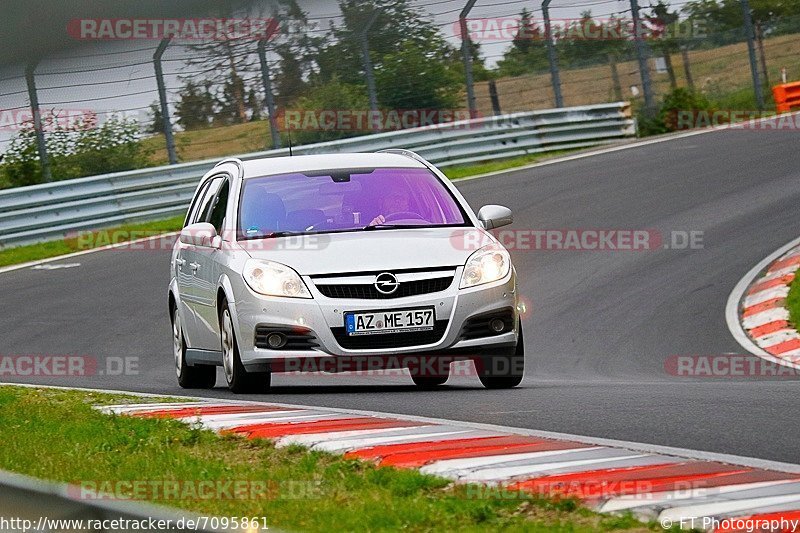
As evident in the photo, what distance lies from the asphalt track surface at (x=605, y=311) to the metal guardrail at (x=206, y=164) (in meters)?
1.52

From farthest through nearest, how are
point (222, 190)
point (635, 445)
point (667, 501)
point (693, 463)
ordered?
point (222, 190) → point (635, 445) → point (693, 463) → point (667, 501)

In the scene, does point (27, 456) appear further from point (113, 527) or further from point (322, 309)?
point (113, 527)

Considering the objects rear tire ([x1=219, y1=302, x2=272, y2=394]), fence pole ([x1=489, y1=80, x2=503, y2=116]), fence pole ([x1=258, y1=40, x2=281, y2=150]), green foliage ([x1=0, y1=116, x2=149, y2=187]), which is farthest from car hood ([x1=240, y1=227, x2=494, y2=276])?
fence pole ([x1=489, y1=80, x2=503, y2=116])

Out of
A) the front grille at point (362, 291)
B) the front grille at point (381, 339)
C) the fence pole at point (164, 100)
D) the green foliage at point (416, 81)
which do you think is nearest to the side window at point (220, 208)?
the front grille at point (362, 291)

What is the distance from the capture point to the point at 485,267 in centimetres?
945

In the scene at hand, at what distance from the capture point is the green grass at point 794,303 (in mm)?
13455

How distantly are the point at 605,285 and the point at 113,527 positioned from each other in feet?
42.4

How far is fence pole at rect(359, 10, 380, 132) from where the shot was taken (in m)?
25.3

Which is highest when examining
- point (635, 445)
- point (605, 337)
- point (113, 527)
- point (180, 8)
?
point (180, 8)

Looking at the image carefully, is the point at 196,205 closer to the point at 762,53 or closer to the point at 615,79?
the point at 615,79

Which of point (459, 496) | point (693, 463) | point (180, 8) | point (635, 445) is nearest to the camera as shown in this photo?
point (459, 496)

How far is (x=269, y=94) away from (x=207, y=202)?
1342 centimetres

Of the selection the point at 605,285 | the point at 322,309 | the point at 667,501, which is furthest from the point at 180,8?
the point at 605,285

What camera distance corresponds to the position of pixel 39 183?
2266 cm
